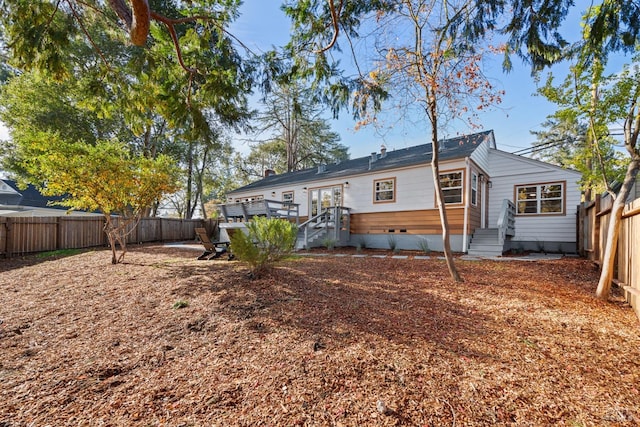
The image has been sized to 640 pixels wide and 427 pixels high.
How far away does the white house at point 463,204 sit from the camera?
962cm

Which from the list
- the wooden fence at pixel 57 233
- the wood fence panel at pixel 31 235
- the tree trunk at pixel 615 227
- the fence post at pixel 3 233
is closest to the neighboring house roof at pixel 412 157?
the tree trunk at pixel 615 227

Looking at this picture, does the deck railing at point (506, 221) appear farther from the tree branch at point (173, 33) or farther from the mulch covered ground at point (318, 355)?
the tree branch at point (173, 33)

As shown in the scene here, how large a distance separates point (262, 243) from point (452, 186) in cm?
775

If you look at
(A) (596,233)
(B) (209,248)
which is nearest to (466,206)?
(A) (596,233)

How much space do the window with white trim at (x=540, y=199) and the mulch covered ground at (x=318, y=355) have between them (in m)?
7.19

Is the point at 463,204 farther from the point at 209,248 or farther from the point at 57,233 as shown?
the point at 57,233

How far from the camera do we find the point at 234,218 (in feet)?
41.3

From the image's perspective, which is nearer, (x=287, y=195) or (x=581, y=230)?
(x=581, y=230)

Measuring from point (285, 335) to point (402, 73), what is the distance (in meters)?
4.90

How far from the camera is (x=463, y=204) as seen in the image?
948 cm

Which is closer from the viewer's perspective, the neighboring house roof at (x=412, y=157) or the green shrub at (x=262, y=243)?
the green shrub at (x=262, y=243)

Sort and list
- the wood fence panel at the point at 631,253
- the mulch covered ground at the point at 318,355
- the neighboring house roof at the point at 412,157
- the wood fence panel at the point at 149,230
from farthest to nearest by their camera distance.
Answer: the wood fence panel at the point at 149,230 < the neighboring house roof at the point at 412,157 < the wood fence panel at the point at 631,253 < the mulch covered ground at the point at 318,355

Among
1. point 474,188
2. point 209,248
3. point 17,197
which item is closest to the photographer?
point 209,248

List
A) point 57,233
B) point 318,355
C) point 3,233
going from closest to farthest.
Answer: point 318,355
point 3,233
point 57,233
